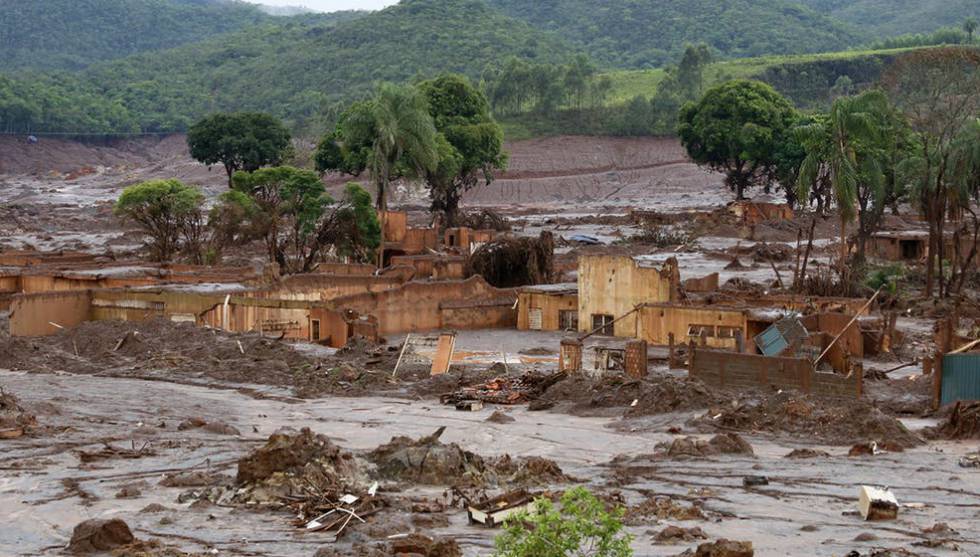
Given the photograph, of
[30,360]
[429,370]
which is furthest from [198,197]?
[429,370]

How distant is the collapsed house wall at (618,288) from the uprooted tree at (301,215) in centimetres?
1688

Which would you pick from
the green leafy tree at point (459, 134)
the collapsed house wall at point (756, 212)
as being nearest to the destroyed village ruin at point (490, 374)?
the green leafy tree at point (459, 134)

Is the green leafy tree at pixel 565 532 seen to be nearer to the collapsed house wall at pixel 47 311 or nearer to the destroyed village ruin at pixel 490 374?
the destroyed village ruin at pixel 490 374

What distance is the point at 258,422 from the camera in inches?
1043

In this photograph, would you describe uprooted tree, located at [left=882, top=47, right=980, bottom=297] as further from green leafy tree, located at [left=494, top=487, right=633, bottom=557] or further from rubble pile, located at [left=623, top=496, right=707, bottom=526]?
green leafy tree, located at [left=494, top=487, right=633, bottom=557]

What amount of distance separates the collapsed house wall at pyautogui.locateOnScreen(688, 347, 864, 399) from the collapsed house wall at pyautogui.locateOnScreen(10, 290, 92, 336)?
18.2m

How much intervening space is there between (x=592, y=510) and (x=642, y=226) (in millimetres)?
61464

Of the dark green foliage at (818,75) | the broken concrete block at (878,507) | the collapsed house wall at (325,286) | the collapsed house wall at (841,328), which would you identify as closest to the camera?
the broken concrete block at (878,507)

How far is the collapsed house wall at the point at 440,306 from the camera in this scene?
130ft

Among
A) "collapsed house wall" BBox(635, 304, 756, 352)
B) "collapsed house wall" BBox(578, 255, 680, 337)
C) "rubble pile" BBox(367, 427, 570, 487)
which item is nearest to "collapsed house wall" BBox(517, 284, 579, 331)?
"collapsed house wall" BBox(578, 255, 680, 337)

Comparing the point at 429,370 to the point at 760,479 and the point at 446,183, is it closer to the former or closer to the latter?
the point at 760,479

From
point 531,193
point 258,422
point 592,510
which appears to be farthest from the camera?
point 531,193

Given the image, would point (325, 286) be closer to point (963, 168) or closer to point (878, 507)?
point (963, 168)

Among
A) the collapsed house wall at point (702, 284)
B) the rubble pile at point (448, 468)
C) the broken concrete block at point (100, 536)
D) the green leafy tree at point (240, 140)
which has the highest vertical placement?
the green leafy tree at point (240, 140)
